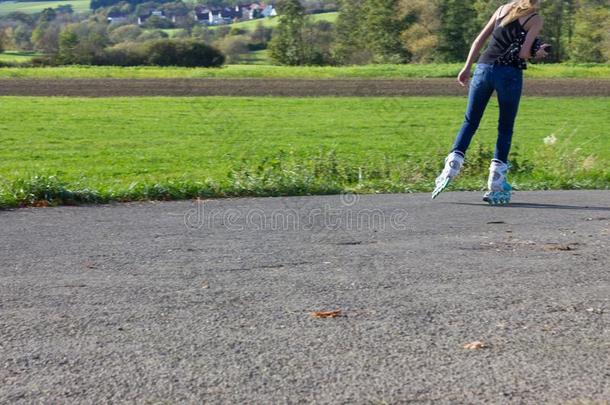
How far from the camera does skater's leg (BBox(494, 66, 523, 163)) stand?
26.3 feet

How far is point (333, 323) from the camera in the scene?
13.7 feet

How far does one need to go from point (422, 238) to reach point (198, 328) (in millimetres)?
2613

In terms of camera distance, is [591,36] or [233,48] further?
[233,48]

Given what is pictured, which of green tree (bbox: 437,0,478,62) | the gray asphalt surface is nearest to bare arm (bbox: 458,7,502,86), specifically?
the gray asphalt surface

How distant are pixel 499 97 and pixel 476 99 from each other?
21 centimetres

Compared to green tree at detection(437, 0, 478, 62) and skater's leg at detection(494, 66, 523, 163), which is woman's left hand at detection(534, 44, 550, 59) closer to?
skater's leg at detection(494, 66, 523, 163)

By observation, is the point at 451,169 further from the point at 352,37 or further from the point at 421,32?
the point at 352,37

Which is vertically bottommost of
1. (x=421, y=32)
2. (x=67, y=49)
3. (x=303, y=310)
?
(x=67, y=49)

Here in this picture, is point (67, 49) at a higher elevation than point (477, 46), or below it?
below

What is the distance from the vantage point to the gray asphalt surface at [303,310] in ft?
11.4

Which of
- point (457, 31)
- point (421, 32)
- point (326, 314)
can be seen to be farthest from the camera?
point (421, 32)

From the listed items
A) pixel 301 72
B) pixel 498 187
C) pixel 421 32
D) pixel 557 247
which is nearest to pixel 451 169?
pixel 498 187

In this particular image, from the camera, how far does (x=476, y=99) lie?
8195mm

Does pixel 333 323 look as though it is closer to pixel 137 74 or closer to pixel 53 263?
pixel 53 263
